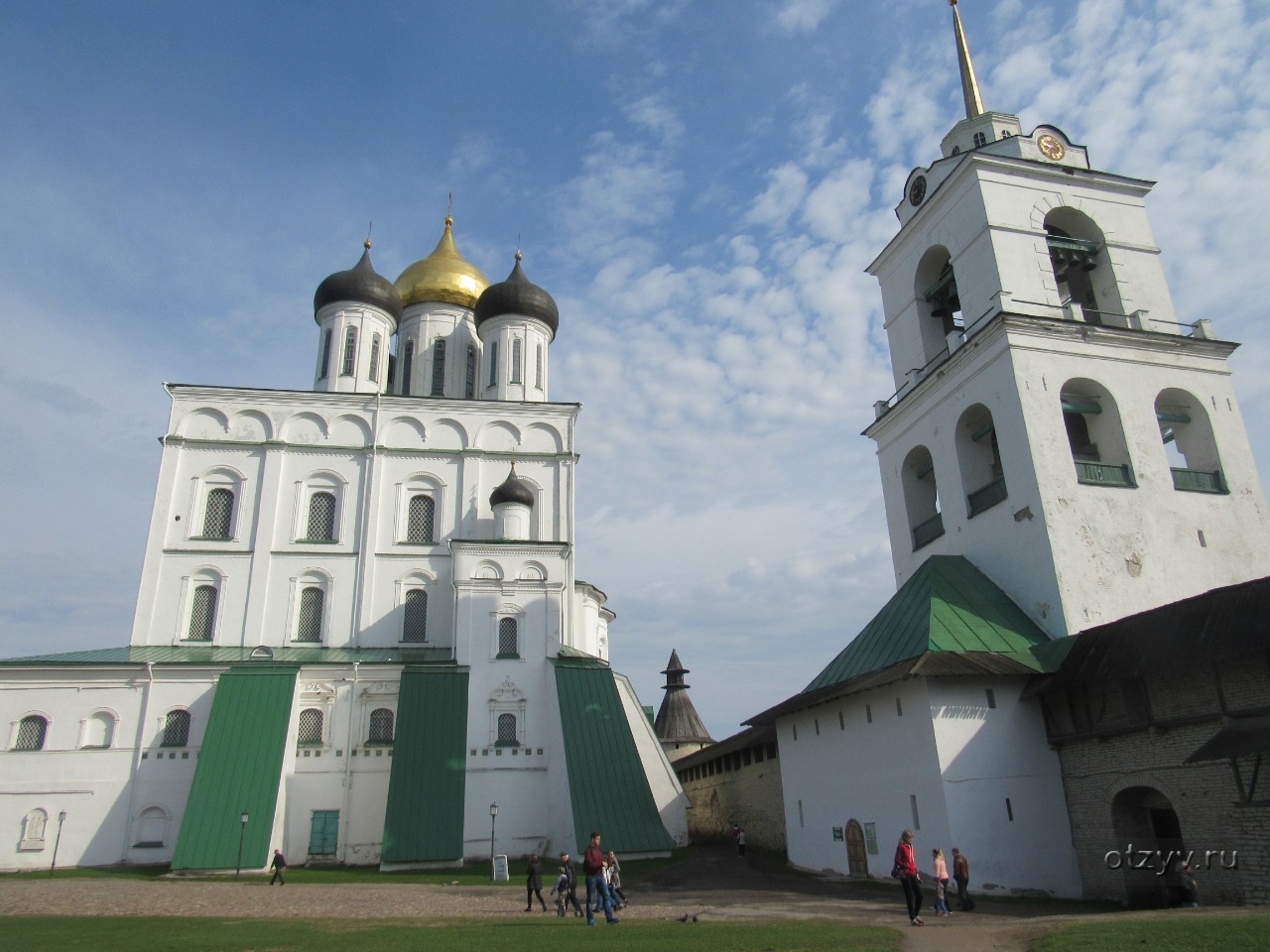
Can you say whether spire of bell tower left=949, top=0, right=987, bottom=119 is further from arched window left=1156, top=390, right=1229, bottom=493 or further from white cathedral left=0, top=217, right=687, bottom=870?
white cathedral left=0, top=217, right=687, bottom=870

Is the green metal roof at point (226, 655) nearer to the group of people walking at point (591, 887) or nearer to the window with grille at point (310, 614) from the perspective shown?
the window with grille at point (310, 614)

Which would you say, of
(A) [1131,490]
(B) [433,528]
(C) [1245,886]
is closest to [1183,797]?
(C) [1245,886]

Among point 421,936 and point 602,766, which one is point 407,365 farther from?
point 421,936

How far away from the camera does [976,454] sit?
62.3 ft

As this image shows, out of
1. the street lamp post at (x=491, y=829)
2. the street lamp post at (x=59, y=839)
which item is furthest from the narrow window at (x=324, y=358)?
the street lamp post at (x=491, y=829)

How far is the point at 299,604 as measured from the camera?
2384 centimetres

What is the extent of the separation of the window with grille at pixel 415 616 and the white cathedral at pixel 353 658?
1.7 inches

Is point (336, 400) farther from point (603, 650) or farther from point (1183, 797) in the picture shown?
point (1183, 797)

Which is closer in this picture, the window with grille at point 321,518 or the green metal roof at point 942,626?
the green metal roof at point 942,626

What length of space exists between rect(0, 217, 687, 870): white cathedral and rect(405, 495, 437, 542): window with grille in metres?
0.06

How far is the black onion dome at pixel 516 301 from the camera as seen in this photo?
94.7ft

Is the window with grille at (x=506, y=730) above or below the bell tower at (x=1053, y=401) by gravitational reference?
below

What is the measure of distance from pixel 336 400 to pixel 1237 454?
2251 cm

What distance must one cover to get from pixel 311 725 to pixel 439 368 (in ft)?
42.8
